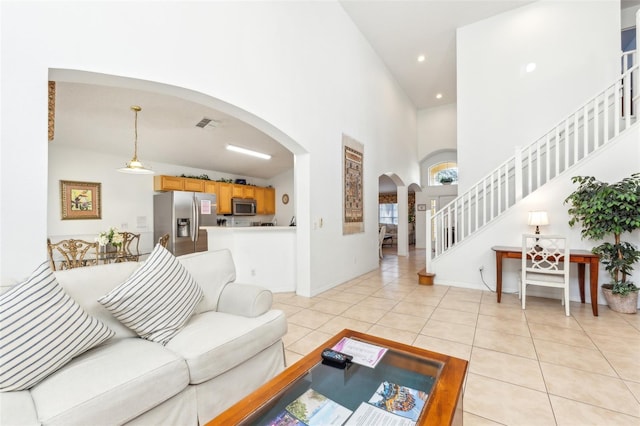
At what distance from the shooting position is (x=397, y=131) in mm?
7148

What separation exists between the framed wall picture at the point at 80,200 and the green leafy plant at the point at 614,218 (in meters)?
7.35

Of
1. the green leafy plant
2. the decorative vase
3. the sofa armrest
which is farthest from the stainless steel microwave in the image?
the decorative vase

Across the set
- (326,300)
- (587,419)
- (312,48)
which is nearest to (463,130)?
(312,48)

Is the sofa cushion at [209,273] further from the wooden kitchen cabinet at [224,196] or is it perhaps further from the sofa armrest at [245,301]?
the wooden kitchen cabinet at [224,196]

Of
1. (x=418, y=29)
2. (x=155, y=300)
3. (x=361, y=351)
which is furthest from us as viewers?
(x=418, y=29)

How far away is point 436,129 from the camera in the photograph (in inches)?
336

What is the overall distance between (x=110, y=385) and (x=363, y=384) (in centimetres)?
110

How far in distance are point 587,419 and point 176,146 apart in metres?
6.29

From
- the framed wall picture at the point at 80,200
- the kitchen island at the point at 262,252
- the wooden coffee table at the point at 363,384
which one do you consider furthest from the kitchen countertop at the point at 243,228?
the wooden coffee table at the point at 363,384

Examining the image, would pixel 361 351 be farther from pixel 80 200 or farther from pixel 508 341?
pixel 80 200

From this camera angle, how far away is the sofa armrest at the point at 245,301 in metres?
1.94

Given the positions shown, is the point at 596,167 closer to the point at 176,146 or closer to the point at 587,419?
the point at 587,419

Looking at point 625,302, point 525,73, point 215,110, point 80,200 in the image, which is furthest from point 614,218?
point 80,200

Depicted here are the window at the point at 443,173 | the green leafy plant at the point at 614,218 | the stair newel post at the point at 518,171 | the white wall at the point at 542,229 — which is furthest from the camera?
the window at the point at 443,173
